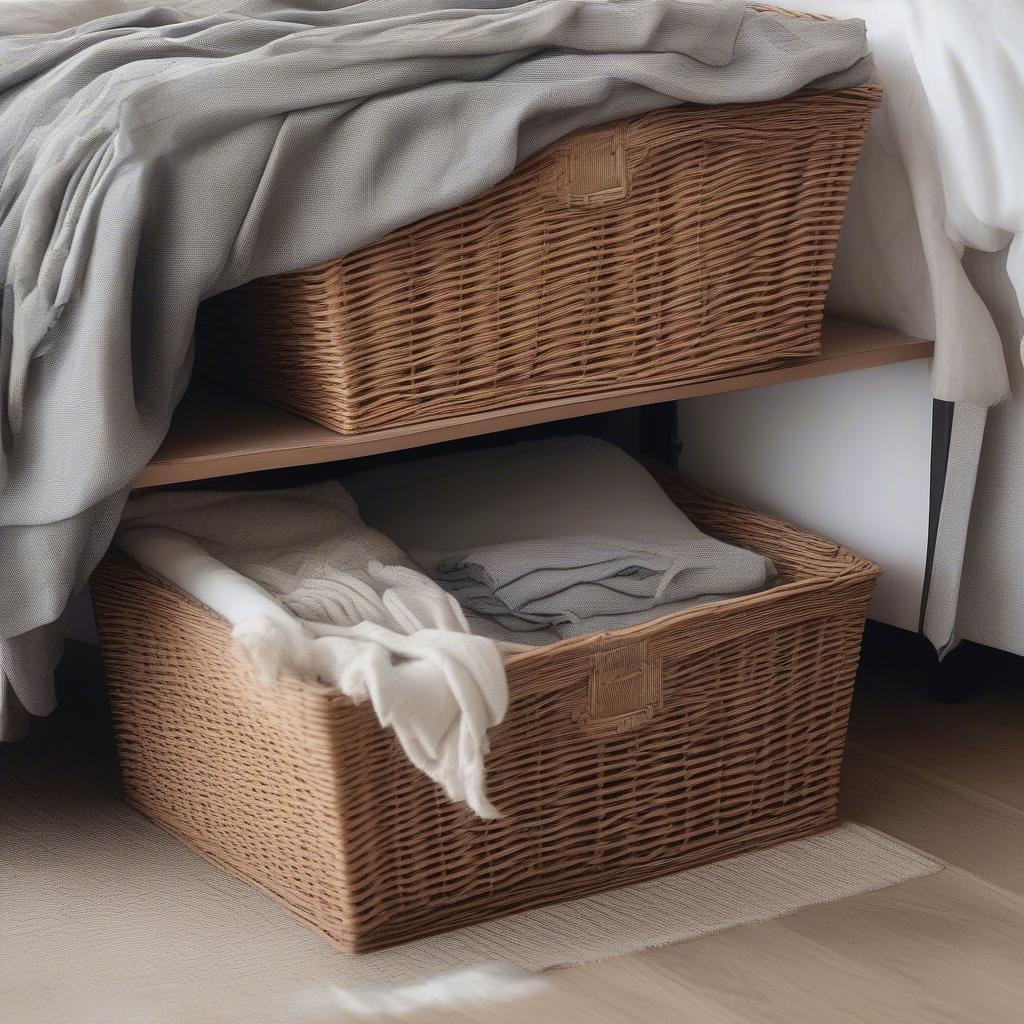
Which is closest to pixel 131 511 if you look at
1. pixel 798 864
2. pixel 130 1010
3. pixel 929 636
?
pixel 130 1010

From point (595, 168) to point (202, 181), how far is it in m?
0.28

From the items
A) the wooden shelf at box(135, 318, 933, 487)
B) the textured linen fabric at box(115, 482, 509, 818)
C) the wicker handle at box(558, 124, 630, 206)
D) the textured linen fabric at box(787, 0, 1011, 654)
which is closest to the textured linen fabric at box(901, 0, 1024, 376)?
the textured linen fabric at box(787, 0, 1011, 654)

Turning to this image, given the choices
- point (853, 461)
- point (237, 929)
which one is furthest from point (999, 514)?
point (237, 929)

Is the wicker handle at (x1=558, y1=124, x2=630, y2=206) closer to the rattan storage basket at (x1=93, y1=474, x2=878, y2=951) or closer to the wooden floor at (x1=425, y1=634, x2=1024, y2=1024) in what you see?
the rattan storage basket at (x1=93, y1=474, x2=878, y2=951)

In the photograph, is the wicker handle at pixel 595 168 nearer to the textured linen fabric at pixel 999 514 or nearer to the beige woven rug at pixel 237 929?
the textured linen fabric at pixel 999 514

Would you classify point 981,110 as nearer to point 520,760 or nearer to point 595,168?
point 595,168

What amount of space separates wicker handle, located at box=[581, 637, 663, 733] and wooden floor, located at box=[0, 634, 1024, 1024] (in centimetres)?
16

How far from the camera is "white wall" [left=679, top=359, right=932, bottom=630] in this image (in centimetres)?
127

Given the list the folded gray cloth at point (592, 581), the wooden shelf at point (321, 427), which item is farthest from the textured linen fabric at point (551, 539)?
the wooden shelf at point (321, 427)

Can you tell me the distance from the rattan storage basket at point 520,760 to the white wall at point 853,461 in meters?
0.12

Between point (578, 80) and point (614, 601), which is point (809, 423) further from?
point (578, 80)

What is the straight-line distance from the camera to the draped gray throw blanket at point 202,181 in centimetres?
95

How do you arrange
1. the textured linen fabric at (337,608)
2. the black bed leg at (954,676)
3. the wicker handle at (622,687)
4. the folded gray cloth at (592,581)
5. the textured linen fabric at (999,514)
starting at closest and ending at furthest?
1. the textured linen fabric at (337,608)
2. the wicker handle at (622,687)
3. the folded gray cloth at (592,581)
4. the textured linen fabric at (999,514)
5. the black bed leg at (954,676)

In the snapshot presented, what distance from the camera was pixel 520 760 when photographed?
1.00 meters
